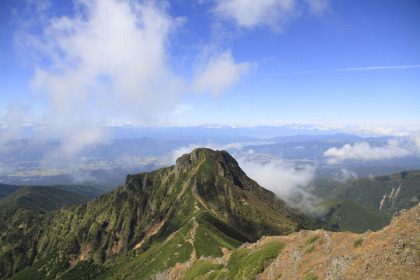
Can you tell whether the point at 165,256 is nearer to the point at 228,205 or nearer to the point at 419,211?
the point at 228,205

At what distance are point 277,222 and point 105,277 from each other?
137 m

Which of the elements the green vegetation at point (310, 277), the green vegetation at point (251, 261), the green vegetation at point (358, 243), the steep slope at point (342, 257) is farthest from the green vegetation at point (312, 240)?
the green vegetation at point (310, 277)

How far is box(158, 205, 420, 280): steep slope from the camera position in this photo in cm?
2633

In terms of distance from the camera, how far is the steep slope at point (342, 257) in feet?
86.4

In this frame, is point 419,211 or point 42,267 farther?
point 42,267

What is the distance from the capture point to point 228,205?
615 feet

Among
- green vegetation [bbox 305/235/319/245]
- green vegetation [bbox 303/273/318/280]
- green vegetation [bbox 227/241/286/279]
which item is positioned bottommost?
green vegetation [bbox 227/241/286/279]

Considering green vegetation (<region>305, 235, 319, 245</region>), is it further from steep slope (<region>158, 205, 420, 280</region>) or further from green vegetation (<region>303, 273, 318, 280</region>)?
green vegetation (<region>303, 273, 318, 280</region>)

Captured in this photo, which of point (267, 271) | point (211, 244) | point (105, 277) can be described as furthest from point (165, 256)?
point (267, 271)

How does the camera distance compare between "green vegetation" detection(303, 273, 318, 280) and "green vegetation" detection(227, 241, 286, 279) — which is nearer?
"green vegetation" detection(303, 273, 318, 280)

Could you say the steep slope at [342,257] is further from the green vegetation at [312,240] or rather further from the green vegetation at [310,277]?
the green vegetation at [310,277]

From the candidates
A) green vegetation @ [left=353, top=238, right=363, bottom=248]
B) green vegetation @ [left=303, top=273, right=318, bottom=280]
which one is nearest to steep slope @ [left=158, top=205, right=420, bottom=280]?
green vegetation @ [left=353, top=238, right=363, bottom=248]

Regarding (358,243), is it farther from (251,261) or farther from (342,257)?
(251,261)

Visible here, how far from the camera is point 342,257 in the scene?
33.2m
